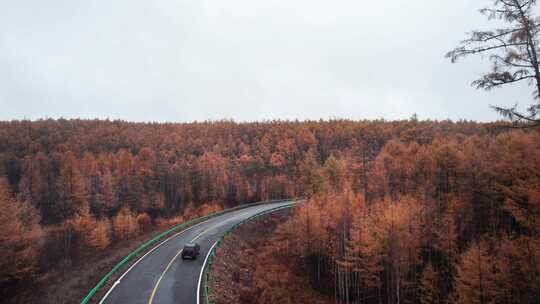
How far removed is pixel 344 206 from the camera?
35.9m

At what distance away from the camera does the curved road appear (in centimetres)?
1702

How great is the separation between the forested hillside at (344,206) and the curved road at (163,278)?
289 inches

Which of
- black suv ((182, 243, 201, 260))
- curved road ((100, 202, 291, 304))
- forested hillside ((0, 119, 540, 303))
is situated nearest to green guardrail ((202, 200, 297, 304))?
curved road ((100, 202, 291, 304))

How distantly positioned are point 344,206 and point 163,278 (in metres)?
23.6

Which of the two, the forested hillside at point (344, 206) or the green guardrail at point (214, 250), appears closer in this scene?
the green guardrail at point (214, 250)

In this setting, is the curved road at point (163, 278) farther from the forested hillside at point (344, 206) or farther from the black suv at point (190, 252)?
the forested hillside at point (344, 206)

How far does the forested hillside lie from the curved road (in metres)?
7.34

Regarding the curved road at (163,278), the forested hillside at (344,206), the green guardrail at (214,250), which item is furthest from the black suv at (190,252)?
the forested hillside at (344,206)

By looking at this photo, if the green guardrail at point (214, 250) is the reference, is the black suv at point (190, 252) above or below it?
above

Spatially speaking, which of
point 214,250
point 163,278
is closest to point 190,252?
point 214,250

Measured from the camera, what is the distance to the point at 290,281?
3228cm

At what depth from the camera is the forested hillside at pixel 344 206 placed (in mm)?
22711

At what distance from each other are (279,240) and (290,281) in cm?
798

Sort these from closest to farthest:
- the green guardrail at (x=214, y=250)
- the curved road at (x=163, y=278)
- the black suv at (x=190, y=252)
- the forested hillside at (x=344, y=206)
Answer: the curved road at (x=163, y=278) < the green guardrail at (x=214, y=250) < the forested hillside at (x=344, y=206) < the black suv at (x=190, y=252)
